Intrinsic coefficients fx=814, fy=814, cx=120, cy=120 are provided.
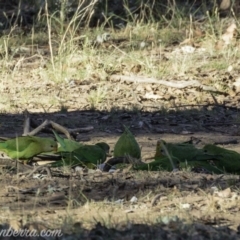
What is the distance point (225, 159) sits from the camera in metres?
4.70

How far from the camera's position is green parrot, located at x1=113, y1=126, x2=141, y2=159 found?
4786 millimetres

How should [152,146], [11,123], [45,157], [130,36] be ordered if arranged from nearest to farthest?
1. [45,157]
2. [152,146]
3. [11,123]
4. [130,36]

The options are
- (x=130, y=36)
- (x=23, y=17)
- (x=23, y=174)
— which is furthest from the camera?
(x=23, y=17)

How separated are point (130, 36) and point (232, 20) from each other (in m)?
1.34

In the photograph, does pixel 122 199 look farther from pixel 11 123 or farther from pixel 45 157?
pixel 11 123

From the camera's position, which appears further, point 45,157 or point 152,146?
point 152,146

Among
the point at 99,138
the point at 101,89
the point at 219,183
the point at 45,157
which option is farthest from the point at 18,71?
the point at 219,183

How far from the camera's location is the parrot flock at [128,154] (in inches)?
184

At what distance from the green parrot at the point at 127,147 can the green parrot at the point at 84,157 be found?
9cm

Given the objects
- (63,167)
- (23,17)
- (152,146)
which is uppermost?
(63,167)

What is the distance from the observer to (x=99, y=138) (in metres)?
6.37

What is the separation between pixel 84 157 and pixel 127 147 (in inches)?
10.5

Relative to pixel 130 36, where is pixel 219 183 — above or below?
above

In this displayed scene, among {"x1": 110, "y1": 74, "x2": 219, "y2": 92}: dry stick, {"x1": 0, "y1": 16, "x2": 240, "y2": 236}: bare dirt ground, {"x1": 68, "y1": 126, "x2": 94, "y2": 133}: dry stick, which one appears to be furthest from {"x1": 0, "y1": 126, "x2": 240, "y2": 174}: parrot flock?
{"x1": 110, "y1": 74, "x2": 219, "y2": 92}: dry stick
